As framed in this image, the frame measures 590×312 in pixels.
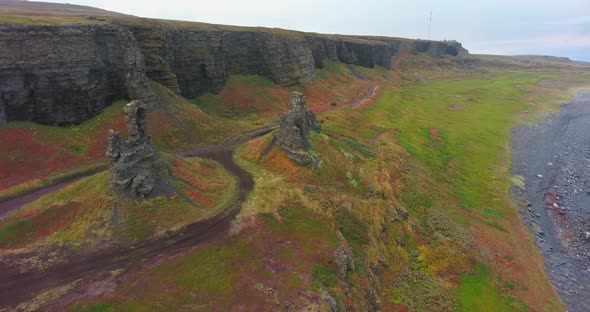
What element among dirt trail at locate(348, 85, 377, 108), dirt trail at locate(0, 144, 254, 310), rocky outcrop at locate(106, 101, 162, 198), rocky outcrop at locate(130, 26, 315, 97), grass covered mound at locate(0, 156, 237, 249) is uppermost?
rocky outcrop at locate(130, 26, 315, 97)

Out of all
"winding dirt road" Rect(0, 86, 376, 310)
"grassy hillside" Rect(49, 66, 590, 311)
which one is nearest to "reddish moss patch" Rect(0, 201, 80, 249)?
"winding dirt road" Rect(0, 86, 376, 310)

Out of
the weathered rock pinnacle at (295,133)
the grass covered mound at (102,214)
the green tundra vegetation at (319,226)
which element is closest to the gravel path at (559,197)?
the green tundra vegetation at (319,226)

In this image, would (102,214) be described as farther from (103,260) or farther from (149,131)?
(149,131)

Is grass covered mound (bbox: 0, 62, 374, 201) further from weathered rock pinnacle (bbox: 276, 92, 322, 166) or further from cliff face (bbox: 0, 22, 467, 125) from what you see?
weathered rock pinnacle (bbox: 276, 92, 322, 166)

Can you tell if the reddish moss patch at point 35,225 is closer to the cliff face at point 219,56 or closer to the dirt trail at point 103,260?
the dirt trail at point 103,260

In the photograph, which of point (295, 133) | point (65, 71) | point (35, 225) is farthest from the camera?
point (65, 71)

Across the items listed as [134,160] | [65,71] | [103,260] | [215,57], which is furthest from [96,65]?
[103,260]
